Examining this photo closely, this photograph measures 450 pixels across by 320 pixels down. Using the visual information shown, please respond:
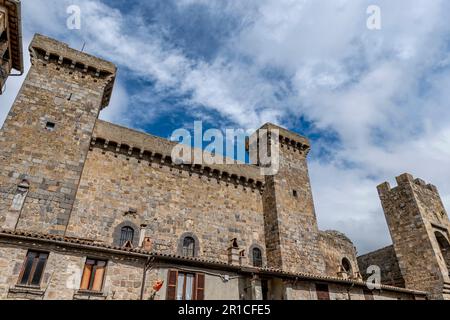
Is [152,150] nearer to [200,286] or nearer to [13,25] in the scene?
[200,286]

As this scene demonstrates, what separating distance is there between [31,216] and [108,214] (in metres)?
3.25

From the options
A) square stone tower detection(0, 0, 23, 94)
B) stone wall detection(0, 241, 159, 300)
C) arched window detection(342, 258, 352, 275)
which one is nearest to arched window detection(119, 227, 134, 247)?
stone wall detection(0, 241, 159, 300)

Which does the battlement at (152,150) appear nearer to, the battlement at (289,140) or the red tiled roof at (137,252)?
the battlement at (289,140)

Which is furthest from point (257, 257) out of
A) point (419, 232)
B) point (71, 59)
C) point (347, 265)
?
point (71, 59)

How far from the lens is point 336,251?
2245cm

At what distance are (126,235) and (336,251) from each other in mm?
14894

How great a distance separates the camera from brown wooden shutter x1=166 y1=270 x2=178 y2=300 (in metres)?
11.7

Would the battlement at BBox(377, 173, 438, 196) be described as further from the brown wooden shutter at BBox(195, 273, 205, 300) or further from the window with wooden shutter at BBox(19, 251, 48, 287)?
the window with wooden shutter at BBox(19, 251, 48, 287)

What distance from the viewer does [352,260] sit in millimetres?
23109

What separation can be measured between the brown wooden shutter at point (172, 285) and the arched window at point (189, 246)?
3891 millimetres

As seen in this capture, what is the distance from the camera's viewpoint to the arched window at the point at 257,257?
1811cm

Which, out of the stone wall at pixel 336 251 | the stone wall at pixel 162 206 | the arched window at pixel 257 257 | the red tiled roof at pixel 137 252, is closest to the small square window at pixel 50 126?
the stone wall at pixel 162 206
